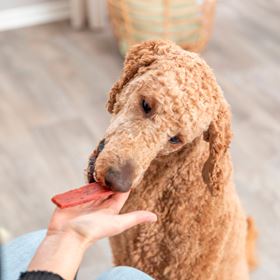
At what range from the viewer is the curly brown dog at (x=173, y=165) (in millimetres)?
758

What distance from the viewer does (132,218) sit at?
0.81 meters

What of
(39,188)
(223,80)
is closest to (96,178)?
(39,188)

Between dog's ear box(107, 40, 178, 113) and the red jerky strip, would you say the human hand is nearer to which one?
the red jerky strip

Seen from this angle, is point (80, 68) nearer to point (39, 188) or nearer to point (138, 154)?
point (39, 188)

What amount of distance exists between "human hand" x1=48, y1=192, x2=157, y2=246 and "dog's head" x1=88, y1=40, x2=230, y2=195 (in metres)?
0.05

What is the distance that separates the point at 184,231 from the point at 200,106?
276 mm

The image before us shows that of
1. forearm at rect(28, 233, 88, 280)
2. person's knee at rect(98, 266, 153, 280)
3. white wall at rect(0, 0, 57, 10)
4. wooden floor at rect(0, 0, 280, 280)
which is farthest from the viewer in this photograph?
white wall at rect(0, 0, 57, 10)

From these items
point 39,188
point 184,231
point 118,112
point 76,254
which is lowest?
point 39,188

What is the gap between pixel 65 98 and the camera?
2074mm

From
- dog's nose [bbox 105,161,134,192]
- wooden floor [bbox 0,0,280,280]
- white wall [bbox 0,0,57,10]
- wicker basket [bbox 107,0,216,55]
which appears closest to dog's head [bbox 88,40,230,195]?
dog's nose [bbox 105,161,134,192]

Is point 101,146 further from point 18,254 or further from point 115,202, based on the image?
point 18,254

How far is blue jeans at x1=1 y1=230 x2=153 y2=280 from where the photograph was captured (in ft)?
2.97

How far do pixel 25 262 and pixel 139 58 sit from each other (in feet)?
1.40

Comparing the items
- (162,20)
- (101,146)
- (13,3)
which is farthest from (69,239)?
(13,3)
